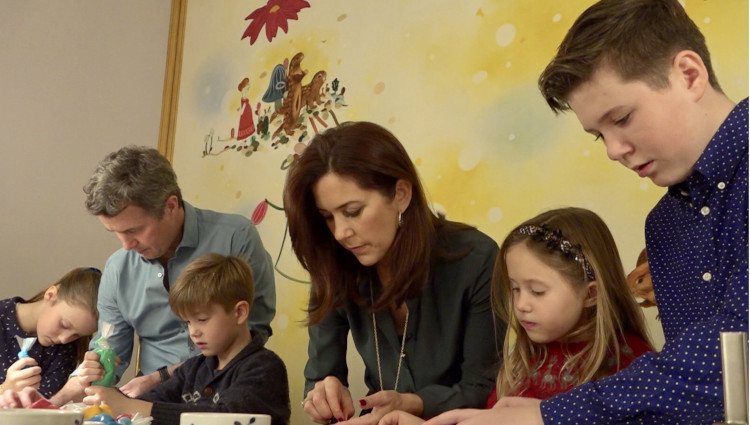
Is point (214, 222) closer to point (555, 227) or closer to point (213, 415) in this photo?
point (555, 227)

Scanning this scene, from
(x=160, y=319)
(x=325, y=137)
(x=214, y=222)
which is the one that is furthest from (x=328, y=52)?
(x=325, y=137)

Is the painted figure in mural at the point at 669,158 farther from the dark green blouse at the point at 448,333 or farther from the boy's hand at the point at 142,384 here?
the boy's hand at the point at 142,384

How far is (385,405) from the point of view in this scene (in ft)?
4.54

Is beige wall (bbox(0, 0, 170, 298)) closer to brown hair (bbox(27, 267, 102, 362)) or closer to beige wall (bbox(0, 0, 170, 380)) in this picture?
beige wall (bbox(0, 0, 170, 380))

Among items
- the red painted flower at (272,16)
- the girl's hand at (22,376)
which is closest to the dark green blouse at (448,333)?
the girl's hand at (22,376)

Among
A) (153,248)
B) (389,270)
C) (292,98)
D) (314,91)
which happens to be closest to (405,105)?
(314,91)

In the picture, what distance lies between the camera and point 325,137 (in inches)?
64.1

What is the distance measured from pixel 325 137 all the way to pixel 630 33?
2.21 ft

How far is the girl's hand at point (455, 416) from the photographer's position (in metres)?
1.10

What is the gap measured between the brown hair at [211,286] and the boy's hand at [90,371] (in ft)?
0.83

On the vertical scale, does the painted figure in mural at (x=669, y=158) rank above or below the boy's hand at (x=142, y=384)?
above

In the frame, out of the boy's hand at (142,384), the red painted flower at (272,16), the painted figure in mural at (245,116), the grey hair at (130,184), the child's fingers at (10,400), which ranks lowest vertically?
the boy's hand at (142,384)

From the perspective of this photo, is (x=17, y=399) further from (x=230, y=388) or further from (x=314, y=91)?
(x=314, y=91)

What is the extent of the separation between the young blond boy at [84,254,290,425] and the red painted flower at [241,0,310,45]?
1251mm
